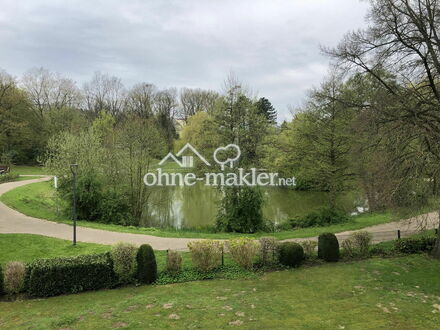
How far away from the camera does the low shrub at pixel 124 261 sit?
890 cm

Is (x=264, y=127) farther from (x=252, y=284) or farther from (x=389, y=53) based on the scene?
(x=252, y=284)

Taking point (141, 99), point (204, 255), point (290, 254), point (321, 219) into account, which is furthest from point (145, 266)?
point (141, 99)

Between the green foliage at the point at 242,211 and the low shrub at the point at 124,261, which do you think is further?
the green foliage at the point at 242,211

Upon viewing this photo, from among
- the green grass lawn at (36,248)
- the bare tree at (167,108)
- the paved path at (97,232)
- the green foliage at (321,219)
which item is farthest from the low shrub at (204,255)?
the bare tree at (167,108)

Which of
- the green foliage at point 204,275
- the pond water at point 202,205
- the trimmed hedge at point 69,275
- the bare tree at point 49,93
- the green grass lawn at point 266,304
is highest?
the bare tree at point 49,93

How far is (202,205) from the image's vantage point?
24656 mm

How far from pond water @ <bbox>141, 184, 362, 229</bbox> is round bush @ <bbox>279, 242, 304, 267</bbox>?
726 centimetres

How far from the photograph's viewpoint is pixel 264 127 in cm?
1712

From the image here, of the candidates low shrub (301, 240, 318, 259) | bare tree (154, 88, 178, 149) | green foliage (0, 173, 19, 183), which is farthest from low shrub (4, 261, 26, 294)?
bare tree (154, 88, 178, 149)

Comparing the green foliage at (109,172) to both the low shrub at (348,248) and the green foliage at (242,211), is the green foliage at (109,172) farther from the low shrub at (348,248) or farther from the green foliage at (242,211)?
the low shrub at (348,248)

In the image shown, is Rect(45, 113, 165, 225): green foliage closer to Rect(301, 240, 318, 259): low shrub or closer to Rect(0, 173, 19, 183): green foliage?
Rect(301, 240, 318, 259): low shrub

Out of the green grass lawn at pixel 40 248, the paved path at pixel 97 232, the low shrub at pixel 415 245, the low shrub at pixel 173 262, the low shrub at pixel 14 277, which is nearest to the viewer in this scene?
the low shrub at pixel 14 277

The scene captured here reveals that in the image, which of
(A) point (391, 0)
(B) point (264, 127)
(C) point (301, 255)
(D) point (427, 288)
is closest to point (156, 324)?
(C) point (301, 255)

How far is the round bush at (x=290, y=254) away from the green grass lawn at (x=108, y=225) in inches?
153
